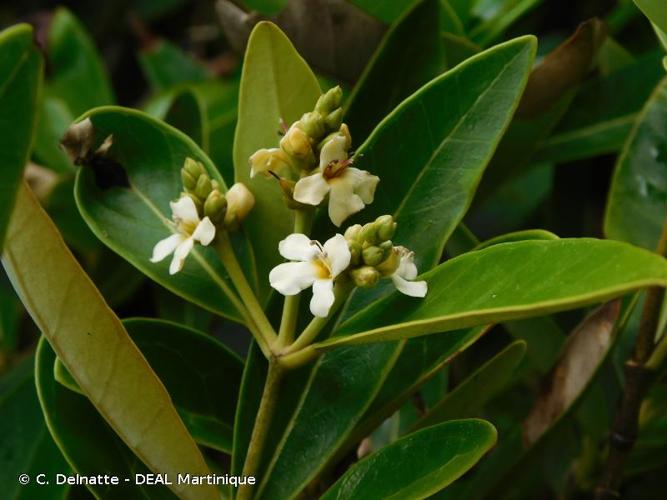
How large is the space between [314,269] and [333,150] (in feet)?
0.32

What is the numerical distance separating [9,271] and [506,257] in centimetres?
36

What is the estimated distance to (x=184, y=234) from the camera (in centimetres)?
78

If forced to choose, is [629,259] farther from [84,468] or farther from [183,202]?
[84,468]

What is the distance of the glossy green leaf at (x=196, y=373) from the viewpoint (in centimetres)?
86

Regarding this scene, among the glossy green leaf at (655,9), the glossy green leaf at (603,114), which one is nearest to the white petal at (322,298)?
the glossy green leaf at (655,9)

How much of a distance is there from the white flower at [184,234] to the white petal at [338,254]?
12 cm

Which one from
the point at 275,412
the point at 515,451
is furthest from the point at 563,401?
the point at 275,412

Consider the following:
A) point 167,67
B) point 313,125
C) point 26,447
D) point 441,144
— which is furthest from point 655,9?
point 167,67

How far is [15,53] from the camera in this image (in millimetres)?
550

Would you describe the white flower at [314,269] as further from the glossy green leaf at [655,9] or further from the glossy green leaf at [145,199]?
the glossy green leaf at [655,9]

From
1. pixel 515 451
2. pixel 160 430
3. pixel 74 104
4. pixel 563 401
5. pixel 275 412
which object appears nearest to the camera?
pixel 160 430

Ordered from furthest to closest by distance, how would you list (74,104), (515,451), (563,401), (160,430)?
(74,104) → (515,451) → (563,401) → (160,430)

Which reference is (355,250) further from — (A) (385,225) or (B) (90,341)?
(B) (90,341)

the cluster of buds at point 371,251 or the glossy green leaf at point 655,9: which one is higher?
the glossy green leaf at point 655,9
